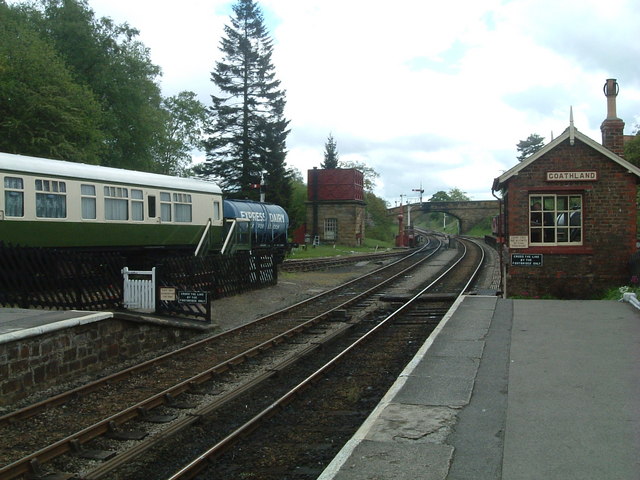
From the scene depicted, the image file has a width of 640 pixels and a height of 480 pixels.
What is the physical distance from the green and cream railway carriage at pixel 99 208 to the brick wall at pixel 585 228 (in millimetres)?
10160

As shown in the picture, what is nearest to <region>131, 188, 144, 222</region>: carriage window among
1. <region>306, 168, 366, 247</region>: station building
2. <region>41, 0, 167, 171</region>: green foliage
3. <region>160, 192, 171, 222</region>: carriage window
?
<region>160, 192, 171, 222</region>: carriage window

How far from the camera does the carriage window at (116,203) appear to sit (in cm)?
1720

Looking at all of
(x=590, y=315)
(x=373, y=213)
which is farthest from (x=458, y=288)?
(x=373, y=213)

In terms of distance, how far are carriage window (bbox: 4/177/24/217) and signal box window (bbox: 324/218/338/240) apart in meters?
40.0

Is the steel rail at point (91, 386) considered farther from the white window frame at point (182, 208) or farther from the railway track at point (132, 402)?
the white window frame at point (182, 208)

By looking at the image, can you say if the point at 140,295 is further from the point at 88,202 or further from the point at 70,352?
the point at 88,202

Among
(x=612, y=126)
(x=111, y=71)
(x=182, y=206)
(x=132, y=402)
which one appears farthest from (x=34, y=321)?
(x=111, y=71)

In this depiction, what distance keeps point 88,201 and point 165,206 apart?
3.25m

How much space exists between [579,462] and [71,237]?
13.7 metres

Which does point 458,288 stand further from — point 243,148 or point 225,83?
point 225,83

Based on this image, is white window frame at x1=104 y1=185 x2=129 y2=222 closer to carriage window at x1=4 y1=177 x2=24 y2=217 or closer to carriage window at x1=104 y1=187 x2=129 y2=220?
carriage window at x1=104 y1=187 x2=129 y2=220

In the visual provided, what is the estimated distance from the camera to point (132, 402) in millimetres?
8531

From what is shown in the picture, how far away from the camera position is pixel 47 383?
949cm

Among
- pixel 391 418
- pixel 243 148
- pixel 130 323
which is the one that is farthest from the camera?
pixel 243 148
